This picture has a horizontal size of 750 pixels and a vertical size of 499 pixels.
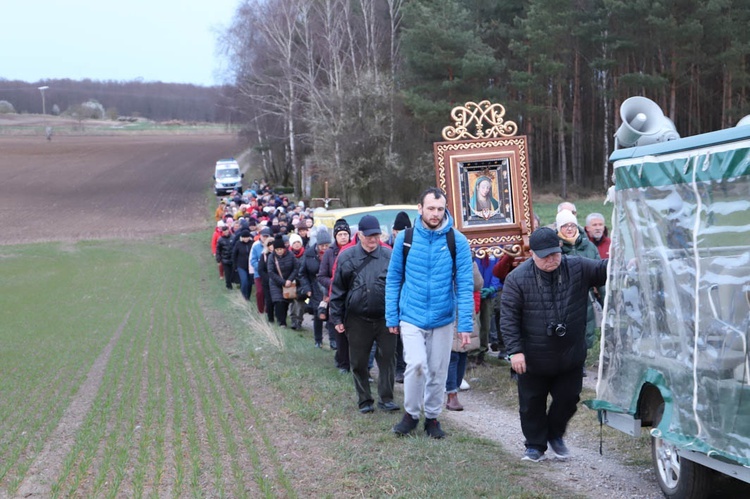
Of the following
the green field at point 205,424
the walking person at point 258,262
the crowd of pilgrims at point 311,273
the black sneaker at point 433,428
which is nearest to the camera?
the green field at point 205,424

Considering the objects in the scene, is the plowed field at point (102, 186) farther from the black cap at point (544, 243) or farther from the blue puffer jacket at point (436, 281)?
the black cap at point (544, 243)

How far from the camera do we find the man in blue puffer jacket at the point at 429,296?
7.38 m

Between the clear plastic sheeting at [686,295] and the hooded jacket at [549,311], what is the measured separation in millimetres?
204

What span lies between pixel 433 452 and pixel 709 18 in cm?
3429

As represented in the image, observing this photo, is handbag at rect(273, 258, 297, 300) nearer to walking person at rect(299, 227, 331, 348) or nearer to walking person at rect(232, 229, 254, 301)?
walking person at rect(299, 227, 331, 348)

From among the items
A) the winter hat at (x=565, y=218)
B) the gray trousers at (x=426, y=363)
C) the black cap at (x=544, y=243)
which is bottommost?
the gray trousers at (x=426, y=363)

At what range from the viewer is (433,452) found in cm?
728

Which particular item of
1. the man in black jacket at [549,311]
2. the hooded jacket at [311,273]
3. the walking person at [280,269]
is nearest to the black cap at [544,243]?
the man in black jacket at [549,311]

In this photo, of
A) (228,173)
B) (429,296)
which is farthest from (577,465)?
(228,173)

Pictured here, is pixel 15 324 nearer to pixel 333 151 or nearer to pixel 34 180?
pixel 333 151

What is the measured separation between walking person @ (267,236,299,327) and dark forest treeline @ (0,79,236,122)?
148104mm

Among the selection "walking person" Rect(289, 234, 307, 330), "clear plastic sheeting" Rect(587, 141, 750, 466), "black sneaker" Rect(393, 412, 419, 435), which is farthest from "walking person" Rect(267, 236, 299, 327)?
"clear plastic sheeting" Rect(587, 141, 750, 466)

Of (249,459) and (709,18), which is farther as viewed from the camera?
(709,18)

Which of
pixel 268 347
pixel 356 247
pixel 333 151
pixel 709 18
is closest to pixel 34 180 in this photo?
pixel 333 151
